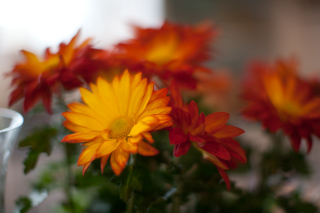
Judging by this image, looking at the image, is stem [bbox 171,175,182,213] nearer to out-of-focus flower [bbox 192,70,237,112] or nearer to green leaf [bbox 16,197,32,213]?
green leaf [bbox 16,197,32,213]

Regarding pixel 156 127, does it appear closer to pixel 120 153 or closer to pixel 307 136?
pixel 120 153

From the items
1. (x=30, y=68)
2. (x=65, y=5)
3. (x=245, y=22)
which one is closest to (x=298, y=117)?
(x=30, y=68)

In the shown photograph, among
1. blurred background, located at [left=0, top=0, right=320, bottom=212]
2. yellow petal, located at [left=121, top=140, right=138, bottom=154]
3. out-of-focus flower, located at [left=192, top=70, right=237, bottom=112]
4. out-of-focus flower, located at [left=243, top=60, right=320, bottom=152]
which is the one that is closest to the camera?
yellow petal, located at [left=121, top=140, right=138, bottom=154]

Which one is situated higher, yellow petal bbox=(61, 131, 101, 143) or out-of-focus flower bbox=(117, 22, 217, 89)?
out-of-focus flower bbox=(117, 22, 217, 89)

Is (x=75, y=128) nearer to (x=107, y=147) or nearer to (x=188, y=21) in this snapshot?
(x=107, y=147)

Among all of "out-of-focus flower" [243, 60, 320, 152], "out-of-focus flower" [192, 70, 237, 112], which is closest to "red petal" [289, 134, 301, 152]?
"out-of-focus flower" [243, 60, 320, 152]

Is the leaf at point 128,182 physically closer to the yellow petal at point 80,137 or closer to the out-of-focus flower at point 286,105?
the yellow petal at point 80,137

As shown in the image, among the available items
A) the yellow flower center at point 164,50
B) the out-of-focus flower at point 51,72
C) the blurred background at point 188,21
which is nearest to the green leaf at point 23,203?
the out-of-focus flower at point 51,72
